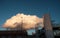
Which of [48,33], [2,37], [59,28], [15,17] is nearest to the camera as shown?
[2,37]

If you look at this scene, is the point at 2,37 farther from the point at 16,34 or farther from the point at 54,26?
the point at 54,26

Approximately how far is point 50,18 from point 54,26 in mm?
1474

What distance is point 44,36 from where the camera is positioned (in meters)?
15.3

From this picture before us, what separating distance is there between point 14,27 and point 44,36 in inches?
132

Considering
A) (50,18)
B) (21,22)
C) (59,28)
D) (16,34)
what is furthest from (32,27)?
(16,34)

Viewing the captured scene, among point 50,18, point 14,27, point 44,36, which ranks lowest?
point 44,36

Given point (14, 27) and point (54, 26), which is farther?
point (54, 26)

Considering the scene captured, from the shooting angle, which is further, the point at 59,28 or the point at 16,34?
the point at 59,28

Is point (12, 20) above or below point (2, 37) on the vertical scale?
above

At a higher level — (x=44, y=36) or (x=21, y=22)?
(x=21, y=22)

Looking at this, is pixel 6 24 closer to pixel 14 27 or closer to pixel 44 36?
pixel 14 27

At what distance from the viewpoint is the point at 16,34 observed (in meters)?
11.4

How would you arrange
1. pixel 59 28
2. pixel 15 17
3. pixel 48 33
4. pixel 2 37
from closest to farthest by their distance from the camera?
pixel 2 37, pixel 48 33, pixel 15 17, pixel 59 28

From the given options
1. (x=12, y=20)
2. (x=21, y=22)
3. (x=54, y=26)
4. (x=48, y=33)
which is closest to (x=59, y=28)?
(x=54, y=26)
